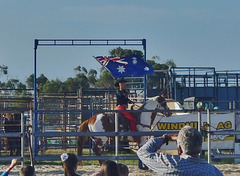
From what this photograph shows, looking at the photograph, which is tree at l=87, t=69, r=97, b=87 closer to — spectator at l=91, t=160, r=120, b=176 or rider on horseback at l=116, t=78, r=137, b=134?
rider on horseback at l=116, t=78, r=137, b=134

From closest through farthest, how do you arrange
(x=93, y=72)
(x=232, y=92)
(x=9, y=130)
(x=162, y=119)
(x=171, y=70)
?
(x=162, y=119) → (x=9, y=130) → (x=171, y=70) → (x=232, y=92) → (x=93, y=72)

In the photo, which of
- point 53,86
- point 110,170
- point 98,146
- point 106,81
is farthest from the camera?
point 106,81

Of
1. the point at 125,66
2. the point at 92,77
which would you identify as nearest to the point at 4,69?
the point at 92,77

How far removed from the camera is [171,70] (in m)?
23.8

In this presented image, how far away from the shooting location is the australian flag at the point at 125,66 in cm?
1525

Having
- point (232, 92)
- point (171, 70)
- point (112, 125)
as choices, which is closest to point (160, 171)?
point (112, 125)

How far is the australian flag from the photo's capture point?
50.0 feet

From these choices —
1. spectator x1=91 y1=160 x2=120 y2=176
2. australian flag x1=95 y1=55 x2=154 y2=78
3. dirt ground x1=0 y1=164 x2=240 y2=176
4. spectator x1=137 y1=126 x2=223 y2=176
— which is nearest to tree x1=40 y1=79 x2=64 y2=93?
australian flag x1=95 y1=55 x2=154 y2=78

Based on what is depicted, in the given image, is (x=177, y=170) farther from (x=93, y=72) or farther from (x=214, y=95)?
(x=93, y=72)

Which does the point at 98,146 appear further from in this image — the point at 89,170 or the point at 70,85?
the point at 70,85

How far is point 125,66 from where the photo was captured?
608 inches

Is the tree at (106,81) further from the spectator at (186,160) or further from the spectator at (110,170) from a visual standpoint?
the spectator at (186,160)

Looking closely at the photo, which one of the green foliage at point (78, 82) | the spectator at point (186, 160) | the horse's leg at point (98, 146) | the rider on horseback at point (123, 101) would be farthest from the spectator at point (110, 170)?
the green foliage at point (78, 82)

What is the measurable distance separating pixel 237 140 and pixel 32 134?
844 cm
